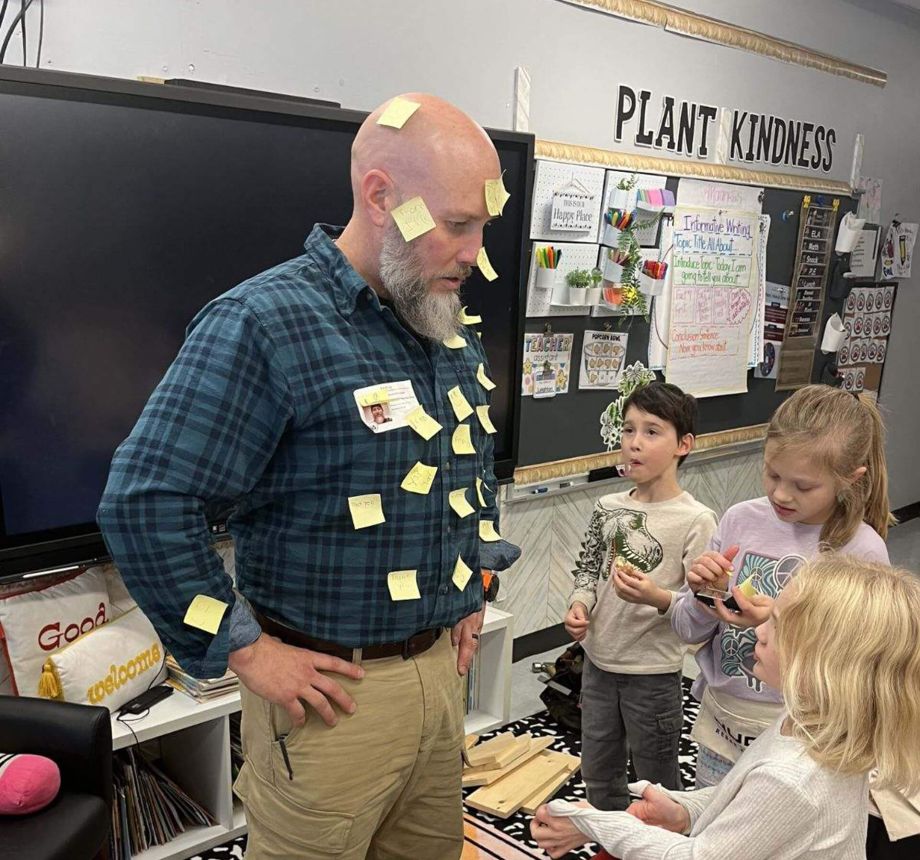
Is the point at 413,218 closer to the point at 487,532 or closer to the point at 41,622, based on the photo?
the point at 487,532

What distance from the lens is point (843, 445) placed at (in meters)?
1.75

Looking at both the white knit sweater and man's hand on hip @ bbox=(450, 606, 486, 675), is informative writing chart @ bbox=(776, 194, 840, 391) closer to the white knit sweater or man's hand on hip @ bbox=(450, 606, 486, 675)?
man's hand on hip @ bbox=(450, 606, 486, 675)

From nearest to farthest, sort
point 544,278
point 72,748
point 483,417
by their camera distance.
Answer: point 483,417, point 72,748, point 544,278

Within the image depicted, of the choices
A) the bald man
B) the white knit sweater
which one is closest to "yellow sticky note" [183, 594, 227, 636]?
the bald man

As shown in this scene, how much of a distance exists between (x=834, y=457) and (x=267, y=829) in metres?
1.23

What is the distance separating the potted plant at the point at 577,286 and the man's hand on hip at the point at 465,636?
1.87 meters

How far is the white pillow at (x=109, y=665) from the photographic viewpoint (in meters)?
2.13

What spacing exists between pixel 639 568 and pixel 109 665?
1.32 meters

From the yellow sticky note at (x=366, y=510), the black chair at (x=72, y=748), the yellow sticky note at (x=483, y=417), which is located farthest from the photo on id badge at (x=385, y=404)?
the black chair at (x=72, y=748)

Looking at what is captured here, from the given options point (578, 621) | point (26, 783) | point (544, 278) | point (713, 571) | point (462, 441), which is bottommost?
point (26, 783)

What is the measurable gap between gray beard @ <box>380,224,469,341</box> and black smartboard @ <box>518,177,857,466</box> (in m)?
1.63

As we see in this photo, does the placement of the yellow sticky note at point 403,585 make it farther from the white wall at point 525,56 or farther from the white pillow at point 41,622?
the white wall at point 525,56

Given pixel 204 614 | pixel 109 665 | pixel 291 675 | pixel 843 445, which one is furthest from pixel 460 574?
pixel 109 665

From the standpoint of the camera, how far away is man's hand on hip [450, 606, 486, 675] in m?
1.61
